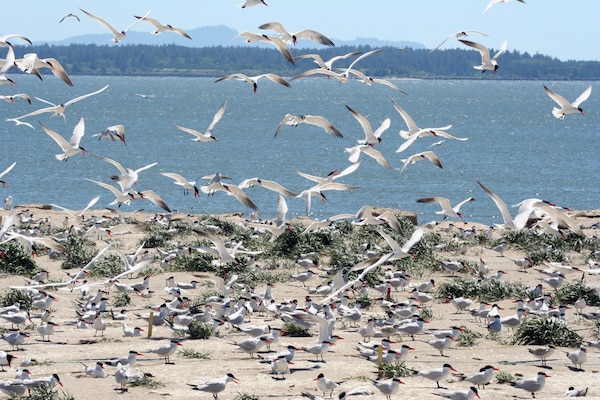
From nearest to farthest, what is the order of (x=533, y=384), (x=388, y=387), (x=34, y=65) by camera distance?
(x=388, y=387)
(x=533, y=384)
(x=34, y=65)

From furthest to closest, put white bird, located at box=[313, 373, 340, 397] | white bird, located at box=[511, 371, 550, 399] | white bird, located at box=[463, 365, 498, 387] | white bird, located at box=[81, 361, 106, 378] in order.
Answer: white bird, located at box=[81, 361, 106, 378] < white bird, located at box=[463, 365, 498, 387] < white bird, located at box=[511, 371, 550, 399] < white bird, located at box=[313, 373, 340, 397]

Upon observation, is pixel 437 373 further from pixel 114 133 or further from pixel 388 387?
pixel 114 133

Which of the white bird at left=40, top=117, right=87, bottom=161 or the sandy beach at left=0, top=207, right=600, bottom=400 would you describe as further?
the white bird at left=40, top=117, right=87, bottom=161

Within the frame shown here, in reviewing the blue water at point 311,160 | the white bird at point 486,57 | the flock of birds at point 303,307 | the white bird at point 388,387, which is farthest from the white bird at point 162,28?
the blue water at point 311,160

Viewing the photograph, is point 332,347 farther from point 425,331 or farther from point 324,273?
Answer: point 324,273

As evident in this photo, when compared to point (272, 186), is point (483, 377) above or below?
below

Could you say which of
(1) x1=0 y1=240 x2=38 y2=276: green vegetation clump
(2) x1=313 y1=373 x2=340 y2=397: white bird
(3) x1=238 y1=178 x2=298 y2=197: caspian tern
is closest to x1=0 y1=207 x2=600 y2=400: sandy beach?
(2) x1=313 y1=373 x2=340 y2=397: white bird

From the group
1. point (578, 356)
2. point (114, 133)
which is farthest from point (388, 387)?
point (114, 133)

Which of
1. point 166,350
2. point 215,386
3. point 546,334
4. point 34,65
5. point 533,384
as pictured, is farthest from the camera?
point 34,65

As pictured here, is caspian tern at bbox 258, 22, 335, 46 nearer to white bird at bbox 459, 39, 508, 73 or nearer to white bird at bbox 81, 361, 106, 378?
white bird at bbox 459, 39, 508, 73

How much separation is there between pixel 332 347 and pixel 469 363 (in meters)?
2.22

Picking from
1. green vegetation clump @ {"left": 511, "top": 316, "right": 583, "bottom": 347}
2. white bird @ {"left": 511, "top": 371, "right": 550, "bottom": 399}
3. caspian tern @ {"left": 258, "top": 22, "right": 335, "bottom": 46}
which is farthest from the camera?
caspian tern @ {"left": 258, "top": 22, "right": 335, "bottom": 46}

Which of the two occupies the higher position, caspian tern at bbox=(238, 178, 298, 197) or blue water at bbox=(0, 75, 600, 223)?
caspian tern at bbox=(238, 178, 298, 197)

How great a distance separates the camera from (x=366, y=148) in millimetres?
19781
